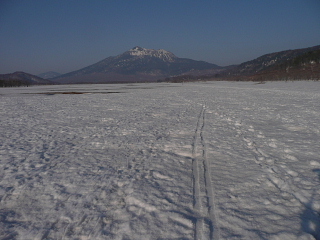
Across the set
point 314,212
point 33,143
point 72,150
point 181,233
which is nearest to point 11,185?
point 72,150

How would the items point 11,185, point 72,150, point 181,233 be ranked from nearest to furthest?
point 181,233 < point 11,185 < point 72,150

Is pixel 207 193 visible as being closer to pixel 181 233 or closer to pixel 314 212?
pixel 181 233

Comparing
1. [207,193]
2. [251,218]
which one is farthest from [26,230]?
[251,218]

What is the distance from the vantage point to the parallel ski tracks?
2.60 meters

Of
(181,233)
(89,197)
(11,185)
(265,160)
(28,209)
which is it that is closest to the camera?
(181,233)

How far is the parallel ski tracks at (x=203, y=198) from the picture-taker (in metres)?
2.60

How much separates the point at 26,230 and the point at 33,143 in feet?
14.5

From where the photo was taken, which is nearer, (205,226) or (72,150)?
(205,226)

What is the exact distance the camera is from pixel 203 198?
3303mm

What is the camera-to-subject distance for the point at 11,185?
3842 mm

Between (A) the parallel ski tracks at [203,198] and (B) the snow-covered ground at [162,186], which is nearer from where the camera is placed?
(A) the parallel ski tracks at [203,198]

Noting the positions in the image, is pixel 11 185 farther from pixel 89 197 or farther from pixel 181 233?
pixel 181 233

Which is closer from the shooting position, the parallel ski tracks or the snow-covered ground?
the parallel ski tracks

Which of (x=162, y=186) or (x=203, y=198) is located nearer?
(x=203, y=198)
